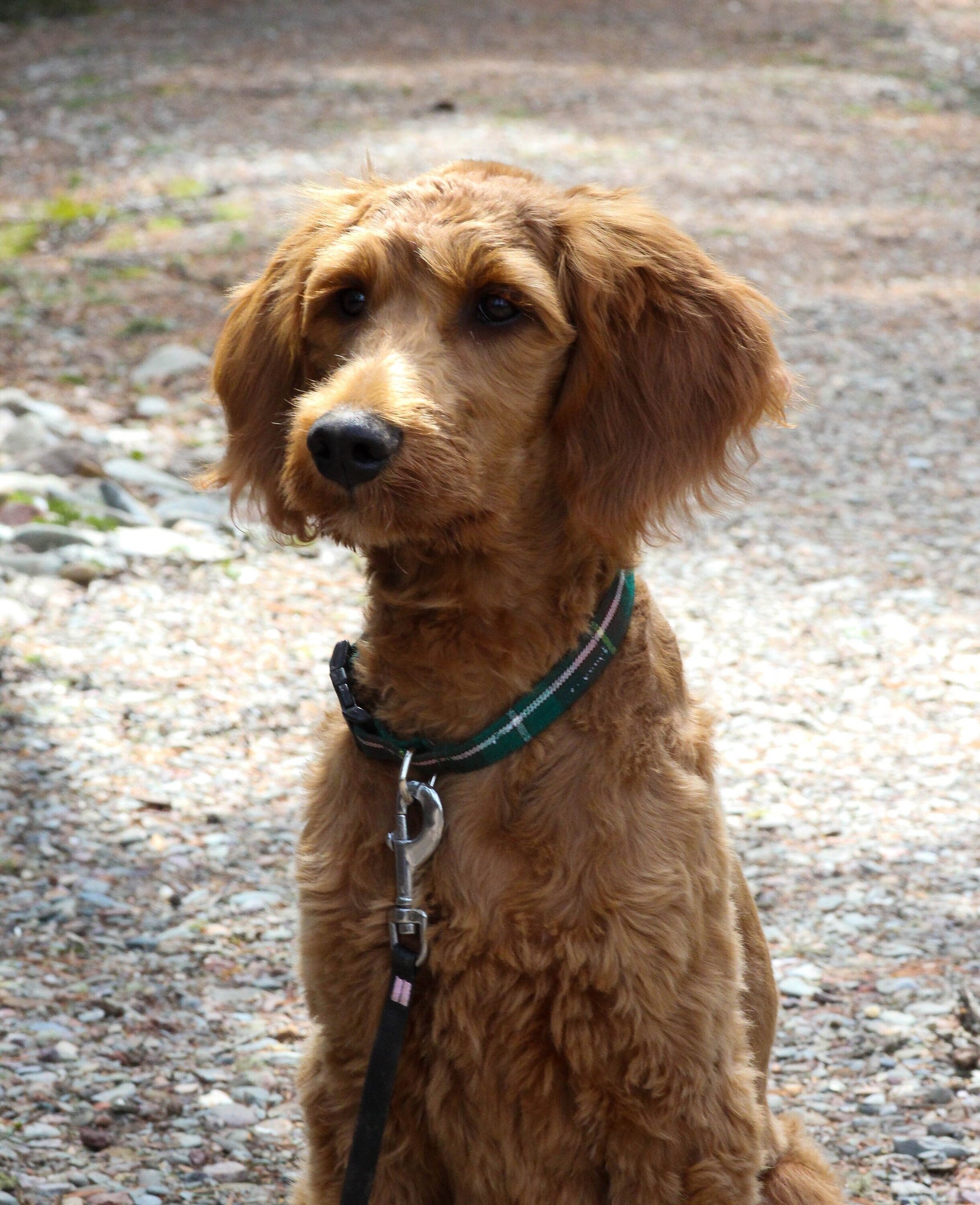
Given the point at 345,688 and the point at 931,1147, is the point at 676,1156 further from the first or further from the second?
the point at 931,1147

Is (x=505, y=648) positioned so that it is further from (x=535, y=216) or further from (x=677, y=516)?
(x=535, y=216)

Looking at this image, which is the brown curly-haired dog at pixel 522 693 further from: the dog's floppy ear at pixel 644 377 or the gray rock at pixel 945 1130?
the gray rock at pixel 945 1130

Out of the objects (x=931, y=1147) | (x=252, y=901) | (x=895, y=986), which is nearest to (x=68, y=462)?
(x=252, y=901)

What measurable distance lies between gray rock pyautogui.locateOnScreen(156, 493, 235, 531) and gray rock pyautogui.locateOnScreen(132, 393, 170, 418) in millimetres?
1022

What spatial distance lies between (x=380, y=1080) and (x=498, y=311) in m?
1.29

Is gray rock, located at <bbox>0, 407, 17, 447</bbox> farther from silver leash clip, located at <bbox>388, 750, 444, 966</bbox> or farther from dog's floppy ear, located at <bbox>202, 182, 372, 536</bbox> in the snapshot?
silver leash clip, located at <bbox>388, 750, 444, 966</bbox>

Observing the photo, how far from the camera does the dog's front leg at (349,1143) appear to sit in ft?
8.45

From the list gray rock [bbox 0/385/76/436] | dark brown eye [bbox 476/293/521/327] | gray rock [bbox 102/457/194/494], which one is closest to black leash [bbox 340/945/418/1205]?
dark brown eye [bbox 476/293/521/327]

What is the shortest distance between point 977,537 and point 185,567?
11.4 ft

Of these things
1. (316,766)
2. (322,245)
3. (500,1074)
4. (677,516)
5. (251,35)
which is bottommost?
(251,35)

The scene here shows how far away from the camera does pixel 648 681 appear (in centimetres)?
265

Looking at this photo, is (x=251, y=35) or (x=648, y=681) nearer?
(x=648, y=681)

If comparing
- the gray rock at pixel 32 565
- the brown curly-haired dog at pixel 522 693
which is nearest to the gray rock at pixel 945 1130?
the brown curly-haired dog at pixel 522 693

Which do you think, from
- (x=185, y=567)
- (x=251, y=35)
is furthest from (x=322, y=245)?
(x=251, y=35)
